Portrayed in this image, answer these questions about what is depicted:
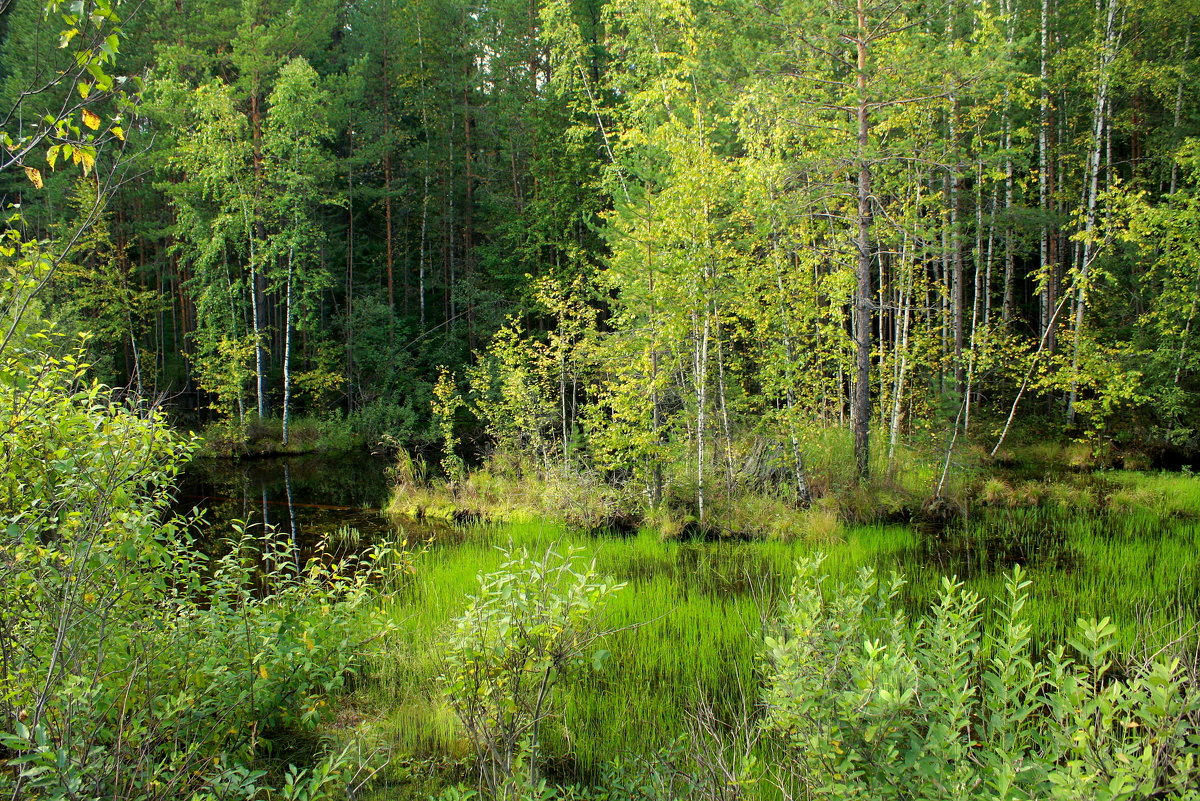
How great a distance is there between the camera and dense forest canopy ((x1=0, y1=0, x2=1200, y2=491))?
32.0 feet

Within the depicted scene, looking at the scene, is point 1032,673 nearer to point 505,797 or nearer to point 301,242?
point 505,797

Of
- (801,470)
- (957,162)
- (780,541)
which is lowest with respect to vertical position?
(780,541)

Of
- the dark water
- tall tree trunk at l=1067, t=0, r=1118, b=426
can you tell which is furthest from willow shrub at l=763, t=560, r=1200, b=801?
tall tree trunk at l=1067, t=0, r=1118, b=426

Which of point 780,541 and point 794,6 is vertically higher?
point 794,6

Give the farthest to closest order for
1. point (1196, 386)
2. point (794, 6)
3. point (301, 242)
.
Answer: point (301, 242)
point (1196, 386)
point (794, 6)

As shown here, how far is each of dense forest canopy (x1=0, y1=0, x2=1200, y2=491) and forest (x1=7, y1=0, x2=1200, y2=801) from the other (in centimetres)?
15

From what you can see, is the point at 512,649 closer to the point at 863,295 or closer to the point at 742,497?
the point at 742,497

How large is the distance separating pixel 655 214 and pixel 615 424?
305 centimetres

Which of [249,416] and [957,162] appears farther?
[249,416]

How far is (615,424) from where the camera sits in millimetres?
9828

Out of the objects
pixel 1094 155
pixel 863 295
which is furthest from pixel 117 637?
pixel 1094 155

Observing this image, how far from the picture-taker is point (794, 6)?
9.24 m

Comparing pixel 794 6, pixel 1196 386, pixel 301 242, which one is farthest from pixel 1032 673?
pixel 301 242

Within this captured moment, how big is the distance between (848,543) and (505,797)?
6494 millimetres
